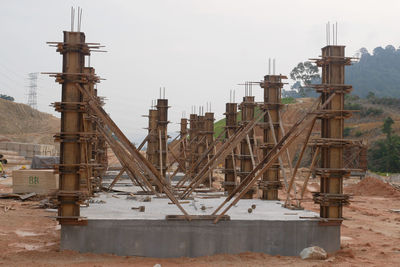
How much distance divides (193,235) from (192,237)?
5 cm

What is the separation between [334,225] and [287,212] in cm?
160

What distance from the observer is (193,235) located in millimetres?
10789

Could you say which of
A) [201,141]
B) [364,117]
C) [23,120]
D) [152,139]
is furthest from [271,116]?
[23,120]

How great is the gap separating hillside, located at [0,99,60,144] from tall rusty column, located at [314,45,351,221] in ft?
254

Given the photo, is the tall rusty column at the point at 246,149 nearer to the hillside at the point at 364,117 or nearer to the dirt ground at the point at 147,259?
the dirt ground at the point at 147,259

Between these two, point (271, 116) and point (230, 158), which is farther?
point (230, 158)

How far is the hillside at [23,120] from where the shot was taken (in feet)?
281

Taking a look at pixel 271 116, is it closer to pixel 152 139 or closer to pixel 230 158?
pixel 230 158

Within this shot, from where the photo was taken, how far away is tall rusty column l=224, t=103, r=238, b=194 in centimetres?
1879

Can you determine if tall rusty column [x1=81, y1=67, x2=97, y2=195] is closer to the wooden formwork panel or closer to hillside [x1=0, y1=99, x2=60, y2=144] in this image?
the wooden formwork panel

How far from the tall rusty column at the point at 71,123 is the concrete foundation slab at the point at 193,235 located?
662 millimetres

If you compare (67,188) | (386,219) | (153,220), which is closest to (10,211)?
(67,188)

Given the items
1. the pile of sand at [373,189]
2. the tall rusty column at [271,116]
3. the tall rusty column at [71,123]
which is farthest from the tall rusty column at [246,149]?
the pile of sand at [373,189]

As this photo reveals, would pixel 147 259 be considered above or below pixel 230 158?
below
